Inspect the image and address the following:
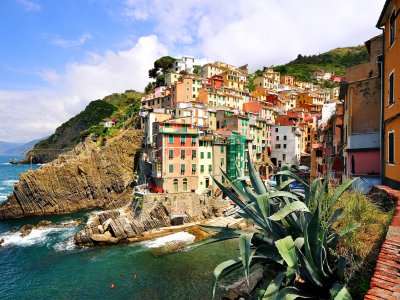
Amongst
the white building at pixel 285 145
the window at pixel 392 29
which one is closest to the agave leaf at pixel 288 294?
the window at pixel 392 29

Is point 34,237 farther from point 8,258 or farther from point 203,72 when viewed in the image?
point 203,72

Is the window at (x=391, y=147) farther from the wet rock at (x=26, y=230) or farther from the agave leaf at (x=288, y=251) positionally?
the wet rock at (x=26, y=230)

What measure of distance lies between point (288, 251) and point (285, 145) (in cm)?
5870

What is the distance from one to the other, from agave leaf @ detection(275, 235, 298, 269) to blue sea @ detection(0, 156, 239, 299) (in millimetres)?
12394

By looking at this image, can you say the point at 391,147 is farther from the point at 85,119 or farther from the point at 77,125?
the point at 77,125

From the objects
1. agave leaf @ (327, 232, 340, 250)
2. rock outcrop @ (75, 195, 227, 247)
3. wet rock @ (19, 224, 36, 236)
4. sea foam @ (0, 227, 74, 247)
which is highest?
agave leaf @ (327, 232, 340, 250)

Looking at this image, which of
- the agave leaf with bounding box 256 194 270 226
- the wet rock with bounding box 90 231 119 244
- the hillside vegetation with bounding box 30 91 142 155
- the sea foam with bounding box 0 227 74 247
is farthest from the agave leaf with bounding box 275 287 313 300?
the hillside vegetation with bounding box 30 91 142 155

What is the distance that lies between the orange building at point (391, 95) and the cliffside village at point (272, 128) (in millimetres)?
41

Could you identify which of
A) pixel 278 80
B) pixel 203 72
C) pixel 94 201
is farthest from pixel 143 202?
pixel 278 80

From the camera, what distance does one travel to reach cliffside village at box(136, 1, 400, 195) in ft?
42.9

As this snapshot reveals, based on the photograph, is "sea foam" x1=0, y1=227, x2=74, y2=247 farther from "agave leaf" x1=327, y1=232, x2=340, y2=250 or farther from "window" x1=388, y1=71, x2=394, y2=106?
"window" x1=388, y1=71, x2=394, y2=106

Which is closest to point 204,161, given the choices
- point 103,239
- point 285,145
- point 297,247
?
point 103,239

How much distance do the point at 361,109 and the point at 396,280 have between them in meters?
13.8

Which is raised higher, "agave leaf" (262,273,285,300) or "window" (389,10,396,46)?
"window" (389,10,396,46)
